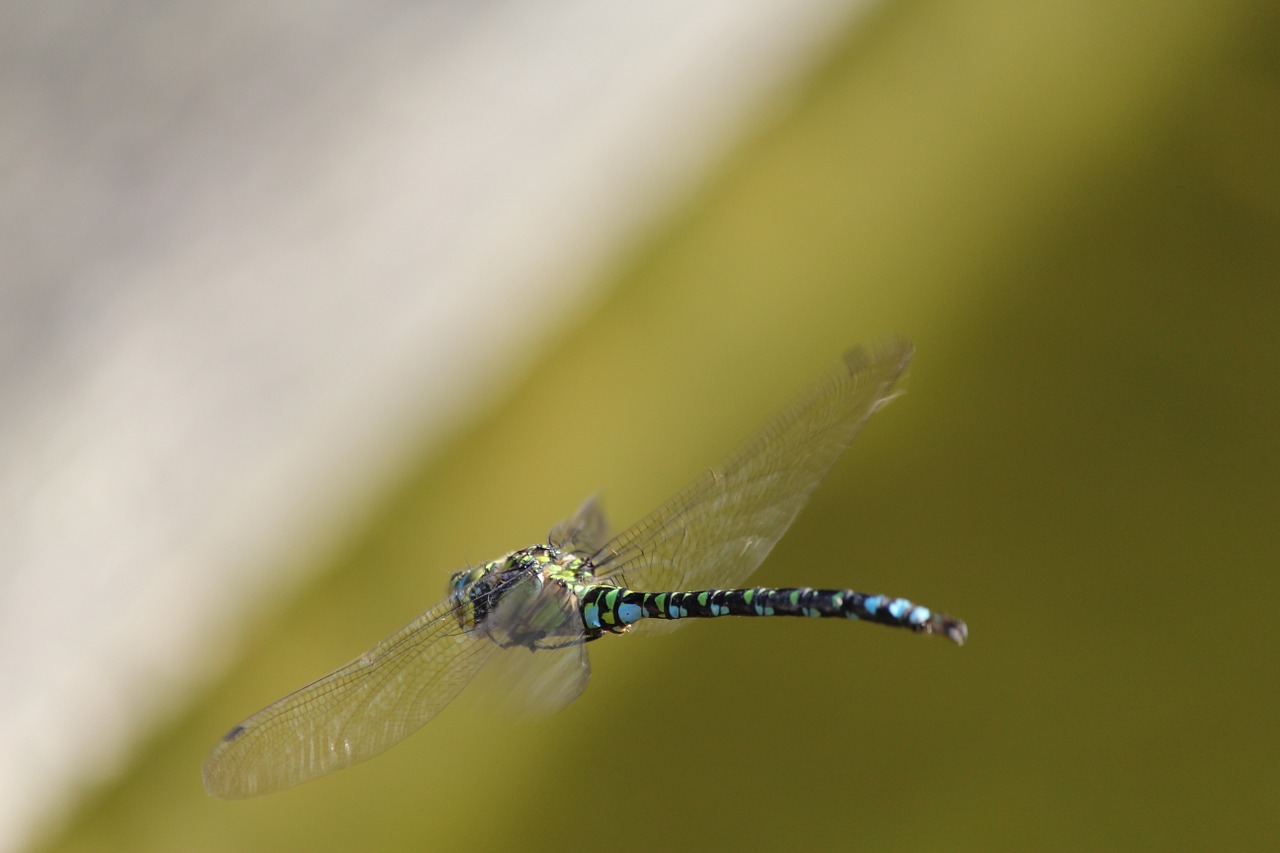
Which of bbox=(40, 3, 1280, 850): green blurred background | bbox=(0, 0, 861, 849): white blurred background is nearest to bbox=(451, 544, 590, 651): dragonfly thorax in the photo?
bbox=(40, 3, 1280, 850): green blurred background

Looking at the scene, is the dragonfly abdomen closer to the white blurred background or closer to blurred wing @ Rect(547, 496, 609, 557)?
blurred wing @ Rect(547, 496, 609, 557)

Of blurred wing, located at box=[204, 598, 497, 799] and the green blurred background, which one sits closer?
blurred wing, located at box=[204, 598, 497, 799]

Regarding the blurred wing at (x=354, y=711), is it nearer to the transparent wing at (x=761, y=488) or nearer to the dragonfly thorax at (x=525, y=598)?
the dragonfly thorax at (x=525, y=598)

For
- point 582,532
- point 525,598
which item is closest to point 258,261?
point 582,532

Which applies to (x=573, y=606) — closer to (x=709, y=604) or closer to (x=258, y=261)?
(x=709, y=604)

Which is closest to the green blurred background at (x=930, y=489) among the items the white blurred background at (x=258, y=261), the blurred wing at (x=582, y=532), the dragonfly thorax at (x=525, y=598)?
the white blurred background at (x=258, y=261)
